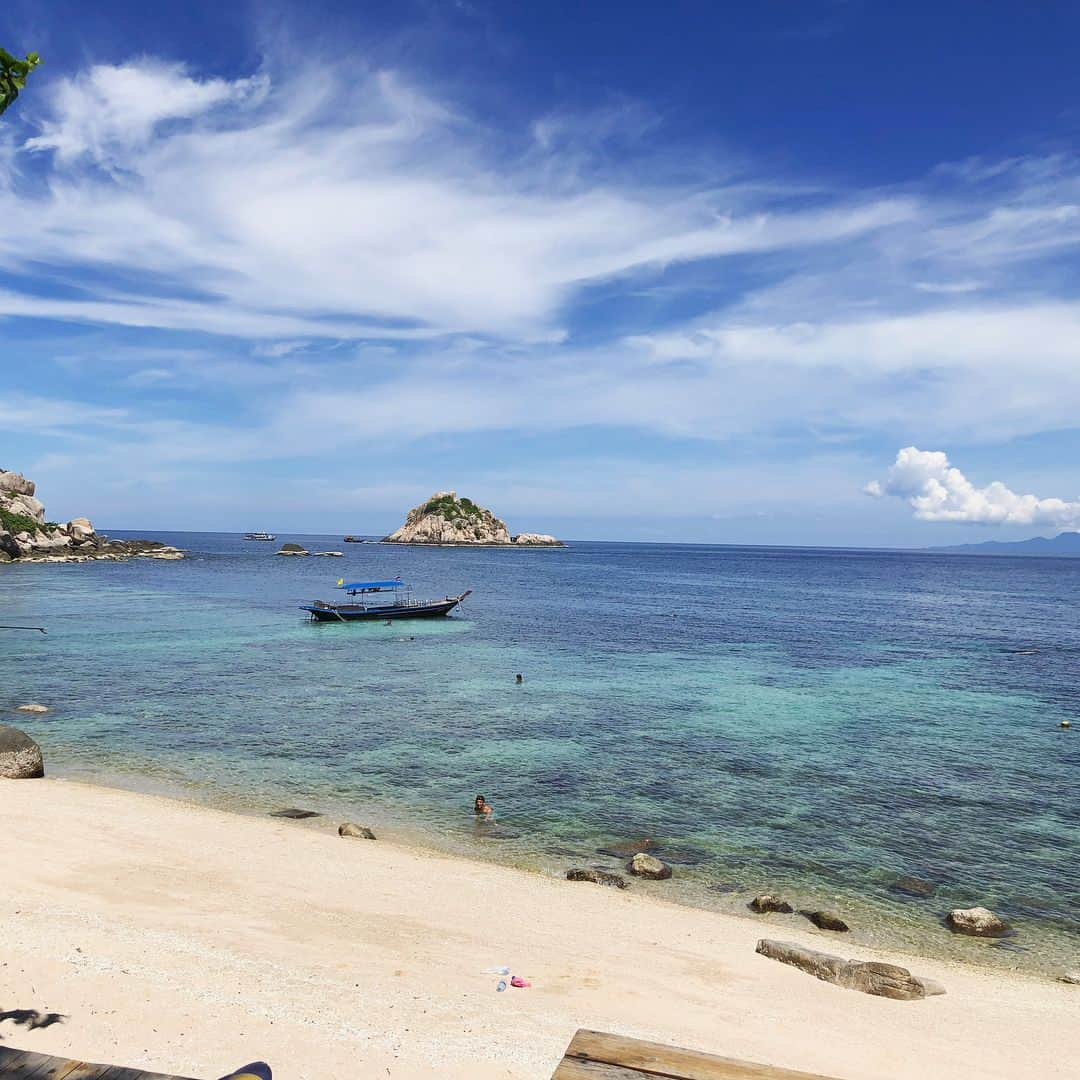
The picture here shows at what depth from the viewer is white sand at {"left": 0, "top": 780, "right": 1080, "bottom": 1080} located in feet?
33.5

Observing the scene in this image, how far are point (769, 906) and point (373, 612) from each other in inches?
2239

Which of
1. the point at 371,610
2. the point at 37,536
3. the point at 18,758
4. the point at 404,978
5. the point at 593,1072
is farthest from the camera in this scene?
the point at 37,536

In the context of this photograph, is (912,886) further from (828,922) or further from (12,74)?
(12,74)

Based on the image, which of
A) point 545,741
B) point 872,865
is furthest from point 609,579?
point 872,865

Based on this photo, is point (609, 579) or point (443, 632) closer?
point (443, 632)

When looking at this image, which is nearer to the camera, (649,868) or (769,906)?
(769,906)

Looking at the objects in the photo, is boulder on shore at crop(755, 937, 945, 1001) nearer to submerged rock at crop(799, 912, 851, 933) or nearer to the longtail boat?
submerged rock at crop(799, 912, 851, 933)

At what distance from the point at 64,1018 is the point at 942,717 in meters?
39.1

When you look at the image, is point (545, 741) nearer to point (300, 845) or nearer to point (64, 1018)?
point (300, 845)

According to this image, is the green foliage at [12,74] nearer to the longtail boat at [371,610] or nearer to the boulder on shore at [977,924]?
the boulder on shore at [977,924]

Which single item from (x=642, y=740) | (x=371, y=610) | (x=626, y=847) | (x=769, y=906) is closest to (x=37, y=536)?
(x=371, y=610)

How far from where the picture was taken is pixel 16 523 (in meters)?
131

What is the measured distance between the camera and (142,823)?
20.5 metres

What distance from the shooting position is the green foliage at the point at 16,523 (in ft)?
418
